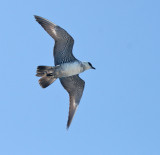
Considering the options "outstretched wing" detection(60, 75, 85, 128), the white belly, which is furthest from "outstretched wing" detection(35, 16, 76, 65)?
"outstretched wing" detection(60, 75, 85, 128)

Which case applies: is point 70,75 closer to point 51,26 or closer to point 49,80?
point 49,80

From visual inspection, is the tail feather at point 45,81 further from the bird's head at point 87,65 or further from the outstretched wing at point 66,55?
the bird's head at point 87,65

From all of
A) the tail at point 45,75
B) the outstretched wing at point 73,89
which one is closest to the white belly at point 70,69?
the tail at point 45,75

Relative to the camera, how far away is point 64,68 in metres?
18.2

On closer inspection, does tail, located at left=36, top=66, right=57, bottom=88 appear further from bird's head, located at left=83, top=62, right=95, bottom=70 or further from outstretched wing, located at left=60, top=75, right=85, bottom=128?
bird's head, located at left=83, top=62, right=95, bottom=70

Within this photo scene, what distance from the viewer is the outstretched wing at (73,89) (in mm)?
18938

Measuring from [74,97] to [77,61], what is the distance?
63.5 inches

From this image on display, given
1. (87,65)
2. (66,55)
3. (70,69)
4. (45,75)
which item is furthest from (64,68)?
(87,65)

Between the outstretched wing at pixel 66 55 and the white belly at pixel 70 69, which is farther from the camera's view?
the white belly at pixel 70 69

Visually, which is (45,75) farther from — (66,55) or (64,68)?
(66,55)

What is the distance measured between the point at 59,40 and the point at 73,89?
2322 mm

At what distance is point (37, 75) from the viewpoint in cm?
1802

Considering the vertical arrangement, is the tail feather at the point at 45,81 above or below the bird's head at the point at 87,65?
below

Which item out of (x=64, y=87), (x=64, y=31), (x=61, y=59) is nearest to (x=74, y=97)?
(x=64, y=87)
